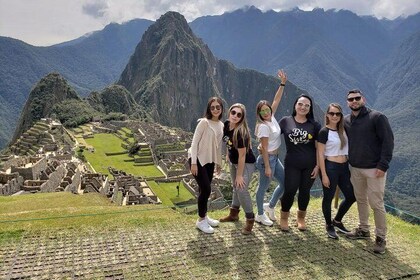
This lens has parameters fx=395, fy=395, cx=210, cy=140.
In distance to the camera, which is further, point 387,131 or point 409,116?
point 409,116

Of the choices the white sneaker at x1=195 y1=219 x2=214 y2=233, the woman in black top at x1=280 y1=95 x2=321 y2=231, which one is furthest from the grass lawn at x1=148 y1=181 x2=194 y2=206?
the woman in black top at x1=280 y1=95 x2=321 y2=231

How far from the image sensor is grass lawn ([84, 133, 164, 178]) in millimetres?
43438

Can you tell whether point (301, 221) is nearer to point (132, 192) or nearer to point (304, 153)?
point (304, 153)

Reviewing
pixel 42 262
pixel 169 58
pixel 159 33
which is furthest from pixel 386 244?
pixel 159 33

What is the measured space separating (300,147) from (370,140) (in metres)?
1.04

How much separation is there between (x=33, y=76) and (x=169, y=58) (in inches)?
3163

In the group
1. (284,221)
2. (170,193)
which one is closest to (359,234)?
(284,221)

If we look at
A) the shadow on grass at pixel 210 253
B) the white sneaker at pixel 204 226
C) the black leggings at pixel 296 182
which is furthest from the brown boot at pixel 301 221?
the white sneaker at pixel 204 226

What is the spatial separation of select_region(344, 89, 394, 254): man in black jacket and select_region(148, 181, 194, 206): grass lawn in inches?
978

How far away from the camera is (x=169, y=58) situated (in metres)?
156

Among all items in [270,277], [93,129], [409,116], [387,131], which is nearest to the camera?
[270,277]

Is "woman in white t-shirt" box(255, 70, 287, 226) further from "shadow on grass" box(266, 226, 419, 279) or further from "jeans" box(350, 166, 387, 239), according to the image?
"jeans" box(350, 166, 387, 239)

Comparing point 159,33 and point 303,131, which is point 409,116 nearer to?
point 159,33

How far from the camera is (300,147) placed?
6.29 m
